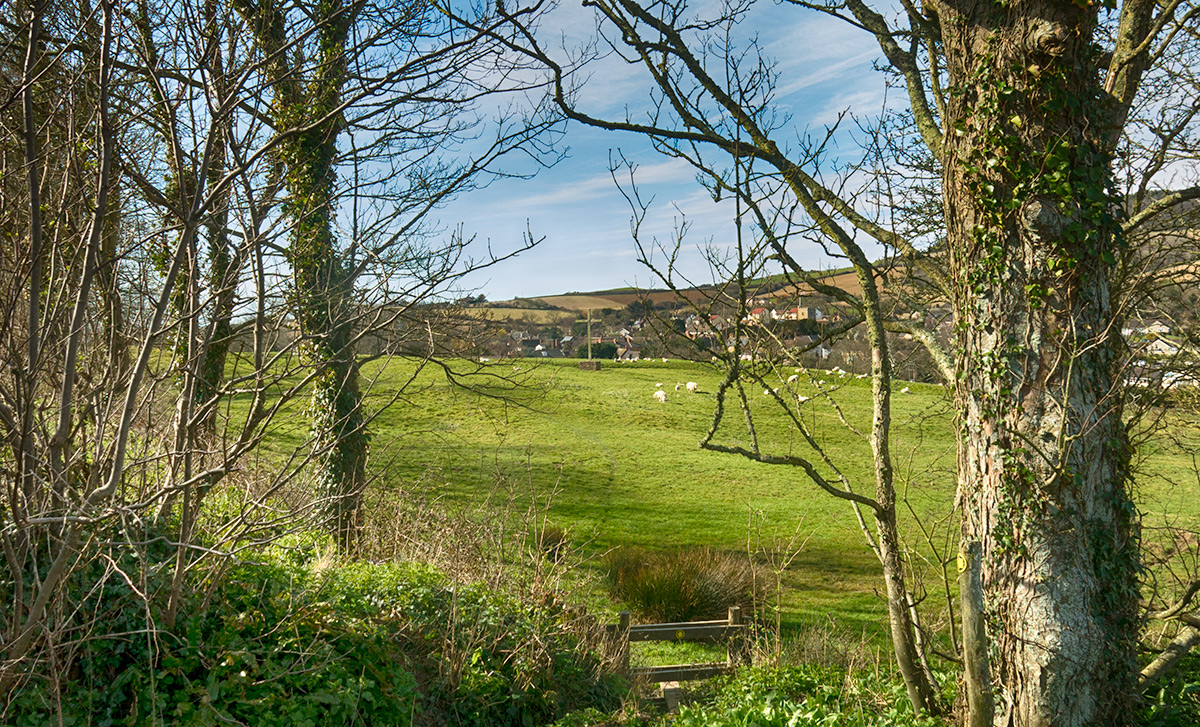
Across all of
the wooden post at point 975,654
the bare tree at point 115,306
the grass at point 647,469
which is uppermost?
the bare tree at point 115,306

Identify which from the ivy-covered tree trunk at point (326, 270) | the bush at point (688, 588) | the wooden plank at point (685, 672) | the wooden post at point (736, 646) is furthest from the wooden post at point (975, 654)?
the bush at point (688, 588)

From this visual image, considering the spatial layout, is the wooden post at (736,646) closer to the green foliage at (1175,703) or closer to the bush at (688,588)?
the bush at (688,588)

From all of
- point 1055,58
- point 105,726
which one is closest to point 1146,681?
point 1055,58

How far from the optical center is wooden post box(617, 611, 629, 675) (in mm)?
6871

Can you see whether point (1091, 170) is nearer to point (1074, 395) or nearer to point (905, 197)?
point (1074, 395)

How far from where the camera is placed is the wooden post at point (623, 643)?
22.5ft

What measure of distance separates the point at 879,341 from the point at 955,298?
0.52 meters

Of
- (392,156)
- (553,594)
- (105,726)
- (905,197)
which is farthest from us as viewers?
(392,156)

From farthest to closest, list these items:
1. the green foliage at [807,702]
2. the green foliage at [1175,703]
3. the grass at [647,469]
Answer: the grass at [647,469] → the green foliage at [807,702] → the green foliage at [1175,703]

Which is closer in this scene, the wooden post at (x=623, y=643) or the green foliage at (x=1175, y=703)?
the green foliage at (x=1175, y=703)

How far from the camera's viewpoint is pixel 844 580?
12656 mm

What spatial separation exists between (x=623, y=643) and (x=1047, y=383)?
4.48m

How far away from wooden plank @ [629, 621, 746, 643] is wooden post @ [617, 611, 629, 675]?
0.41m

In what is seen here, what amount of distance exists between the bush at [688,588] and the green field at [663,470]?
769 millimetres
